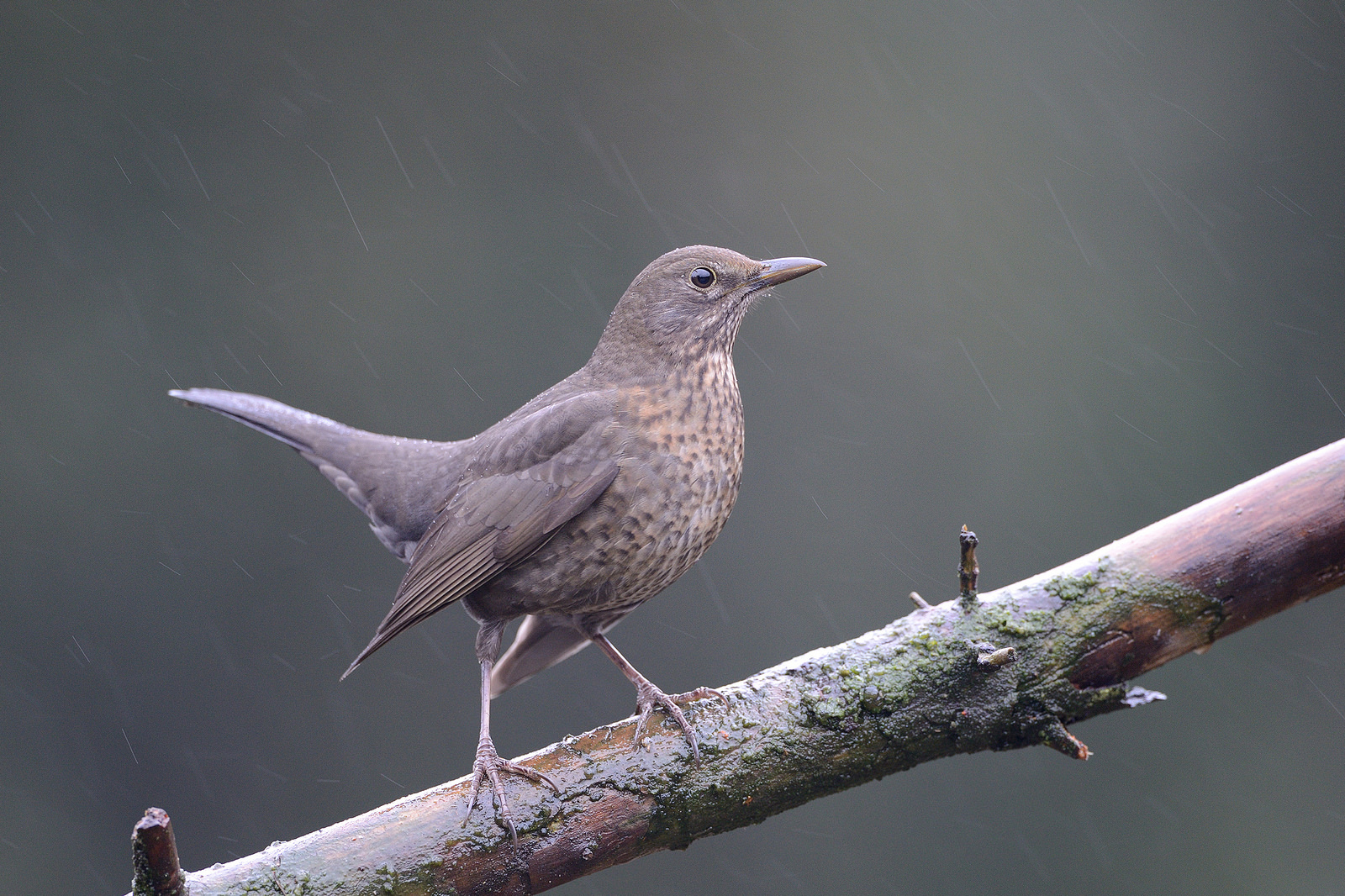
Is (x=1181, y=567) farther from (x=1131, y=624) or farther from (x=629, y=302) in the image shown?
(x=629, y=302)

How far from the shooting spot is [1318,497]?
2396 millimetres

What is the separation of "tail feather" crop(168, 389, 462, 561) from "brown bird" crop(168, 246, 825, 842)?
0.02m

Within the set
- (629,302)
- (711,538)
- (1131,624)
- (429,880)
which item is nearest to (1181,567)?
(1131,624)

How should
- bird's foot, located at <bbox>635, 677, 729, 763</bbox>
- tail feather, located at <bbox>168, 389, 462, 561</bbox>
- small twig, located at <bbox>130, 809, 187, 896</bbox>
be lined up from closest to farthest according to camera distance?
1. small twig, located at <bbox>130, 809, 187, 896</bbox>
2. bird's foot, located at <bbox>635, 677, 729, 763</bbox>
3. tail feather, located at <bbox>168, 389, 462, 561</bbox>

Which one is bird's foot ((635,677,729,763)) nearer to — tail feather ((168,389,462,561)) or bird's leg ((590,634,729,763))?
bird's leg ((590,634,729,763))

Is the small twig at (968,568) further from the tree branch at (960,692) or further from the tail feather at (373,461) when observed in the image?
the tail feather at (373,461)

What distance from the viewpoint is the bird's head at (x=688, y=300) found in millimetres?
2848

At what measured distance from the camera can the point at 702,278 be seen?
2.89 meters

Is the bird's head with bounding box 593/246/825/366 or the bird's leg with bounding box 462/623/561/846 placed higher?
the bird's head with bounding box 593/246/825/366

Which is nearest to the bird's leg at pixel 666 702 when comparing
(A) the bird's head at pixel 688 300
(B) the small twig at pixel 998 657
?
(B) the small twig at pixel 998 657

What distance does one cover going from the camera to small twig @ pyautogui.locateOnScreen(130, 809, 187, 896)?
5.88 feet

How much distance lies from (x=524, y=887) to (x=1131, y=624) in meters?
1.47

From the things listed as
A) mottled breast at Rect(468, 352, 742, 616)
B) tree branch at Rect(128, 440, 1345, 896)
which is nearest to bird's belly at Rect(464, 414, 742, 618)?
mottled breast at Rect(468, 352, 742, 616)

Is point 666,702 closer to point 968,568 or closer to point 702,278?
point 968,568
